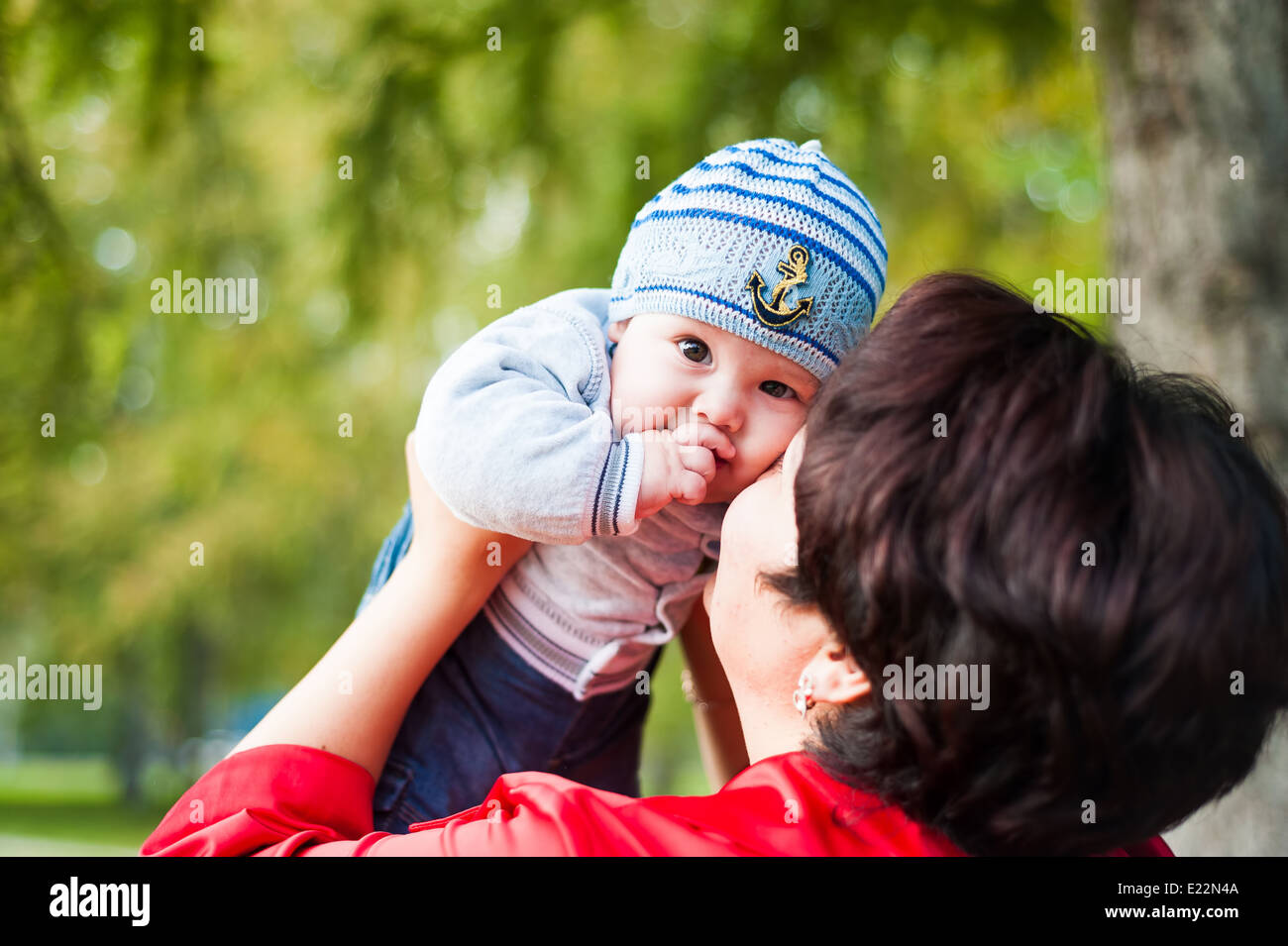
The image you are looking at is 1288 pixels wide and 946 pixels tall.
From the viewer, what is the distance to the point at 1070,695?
1.13 meters

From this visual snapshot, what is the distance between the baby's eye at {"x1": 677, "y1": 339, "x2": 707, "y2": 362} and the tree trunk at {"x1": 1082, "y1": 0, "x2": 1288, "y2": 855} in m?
1.54

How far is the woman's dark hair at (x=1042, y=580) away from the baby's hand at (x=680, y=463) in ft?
0.80

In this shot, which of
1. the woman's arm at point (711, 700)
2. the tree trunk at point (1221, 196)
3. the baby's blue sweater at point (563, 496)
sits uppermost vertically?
the tree trunk at point (1221, 196)

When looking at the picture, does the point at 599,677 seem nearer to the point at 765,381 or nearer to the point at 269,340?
the point at 765,381

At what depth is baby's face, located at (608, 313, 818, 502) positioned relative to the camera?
162 cm

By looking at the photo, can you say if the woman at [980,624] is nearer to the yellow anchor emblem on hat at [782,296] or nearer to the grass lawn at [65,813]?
the yellow anchor emblem on hat at [782,296]

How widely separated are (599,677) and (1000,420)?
87 cm

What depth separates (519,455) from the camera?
1.47m

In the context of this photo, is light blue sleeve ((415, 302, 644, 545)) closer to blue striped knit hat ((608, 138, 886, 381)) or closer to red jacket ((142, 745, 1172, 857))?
blue striped knit hat ((608, 138, 886, 381))

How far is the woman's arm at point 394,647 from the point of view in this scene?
1559 millimetres

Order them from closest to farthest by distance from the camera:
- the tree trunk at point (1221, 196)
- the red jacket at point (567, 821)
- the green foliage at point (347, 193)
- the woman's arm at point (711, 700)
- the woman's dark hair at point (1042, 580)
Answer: the woman's dark hair at point (1042, 580) < the red jacket at point (567, 821) < the woman's arm at point (711, 700) < the tree trunk at point (1221, 196) < the green foliage at point (347, 193)

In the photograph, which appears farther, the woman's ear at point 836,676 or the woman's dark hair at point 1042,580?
the woman's ear at point 836,676

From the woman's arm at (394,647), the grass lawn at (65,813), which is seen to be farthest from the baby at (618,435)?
the grass lawn at (65,813)

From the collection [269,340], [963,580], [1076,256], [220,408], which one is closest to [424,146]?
[269,340]
